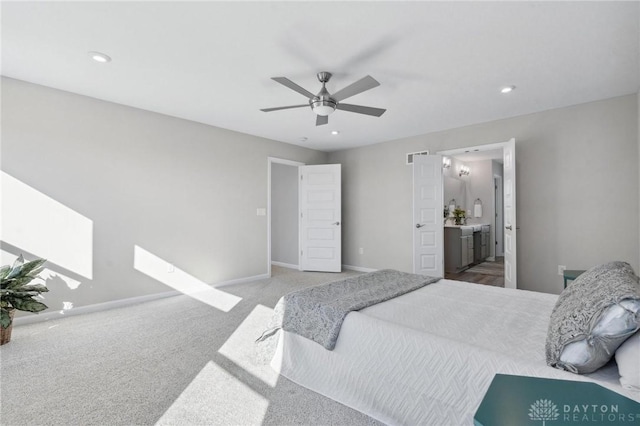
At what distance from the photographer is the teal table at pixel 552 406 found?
31.7 inches

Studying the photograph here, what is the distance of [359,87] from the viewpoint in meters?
2.57

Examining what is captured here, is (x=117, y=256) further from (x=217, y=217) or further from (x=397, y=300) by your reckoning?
(x=397, y=300)

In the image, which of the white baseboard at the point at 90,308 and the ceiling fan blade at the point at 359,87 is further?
the white baseboard at the point at 90,308

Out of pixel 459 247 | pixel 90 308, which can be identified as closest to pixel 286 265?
pixel 459 247

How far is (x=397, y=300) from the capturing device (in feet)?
7.29

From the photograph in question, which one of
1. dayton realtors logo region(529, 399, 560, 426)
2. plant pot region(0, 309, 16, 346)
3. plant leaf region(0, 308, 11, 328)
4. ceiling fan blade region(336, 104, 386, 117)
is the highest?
ceiling fan blade region(336, 104, 386, 117)

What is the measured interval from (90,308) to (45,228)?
1.00m

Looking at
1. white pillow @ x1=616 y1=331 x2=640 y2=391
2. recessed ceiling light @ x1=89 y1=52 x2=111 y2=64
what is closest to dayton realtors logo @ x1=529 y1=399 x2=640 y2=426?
white pillow @ x1=616 y1=331 x2=640 y2=391

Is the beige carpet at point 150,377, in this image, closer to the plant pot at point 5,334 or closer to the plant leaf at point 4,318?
the plant pot at point 5,334

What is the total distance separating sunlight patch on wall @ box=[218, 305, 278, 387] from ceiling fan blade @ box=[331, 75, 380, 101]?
2.07 meters

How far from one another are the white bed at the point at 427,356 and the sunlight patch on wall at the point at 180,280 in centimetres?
193

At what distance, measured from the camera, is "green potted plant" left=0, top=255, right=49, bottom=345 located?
265 centimetres
